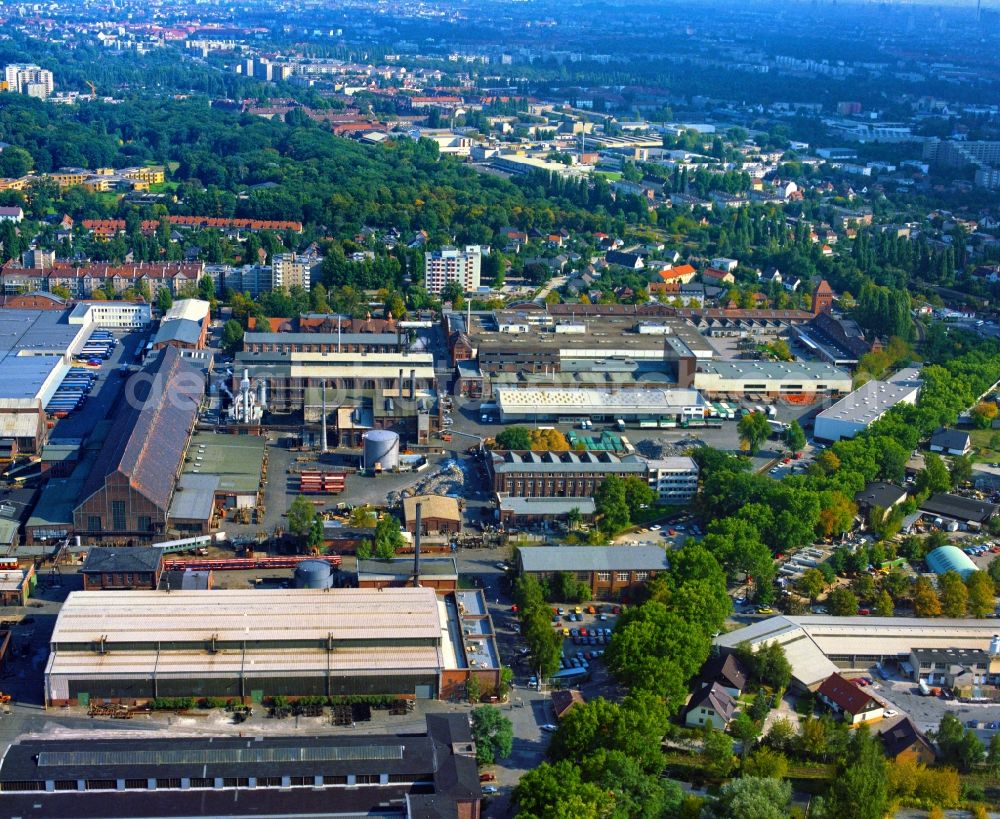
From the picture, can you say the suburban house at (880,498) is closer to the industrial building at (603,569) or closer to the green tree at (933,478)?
the green tree at (933,478)

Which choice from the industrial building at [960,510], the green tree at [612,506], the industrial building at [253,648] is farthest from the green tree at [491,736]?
the industrial building at [960,510]

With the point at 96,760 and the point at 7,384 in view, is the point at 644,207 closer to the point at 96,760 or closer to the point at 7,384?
the point at 7,384

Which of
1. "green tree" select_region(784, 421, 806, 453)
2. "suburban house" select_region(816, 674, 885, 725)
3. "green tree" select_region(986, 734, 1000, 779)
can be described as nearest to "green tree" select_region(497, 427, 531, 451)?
"green tree" select_region(784, 421, 806, 453)

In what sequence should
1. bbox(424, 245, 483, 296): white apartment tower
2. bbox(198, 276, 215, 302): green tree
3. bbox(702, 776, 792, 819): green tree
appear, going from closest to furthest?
bbox(702, 776, 792, 819): green tree → bbox(198, 276, 215, 302): green tree → bbox(424, 245, 483, 296): white apartment tower

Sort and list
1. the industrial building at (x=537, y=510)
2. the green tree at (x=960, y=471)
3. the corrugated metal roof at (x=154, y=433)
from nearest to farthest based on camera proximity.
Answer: the corrugated metal roof at (x=154, y=433) → the industrial building at (x=537, y=510) → the green tree at (x=960, y=471)

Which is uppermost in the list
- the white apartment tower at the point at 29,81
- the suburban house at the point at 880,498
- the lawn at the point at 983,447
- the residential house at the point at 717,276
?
the white apartment tower at the point at 29,81

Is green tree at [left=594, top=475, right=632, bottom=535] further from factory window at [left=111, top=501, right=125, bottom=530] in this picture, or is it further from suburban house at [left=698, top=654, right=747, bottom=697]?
factory window at [left=111, top=501, right=125, bottom=530]

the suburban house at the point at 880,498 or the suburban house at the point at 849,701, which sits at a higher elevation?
the suburban house at the point at 880,498
